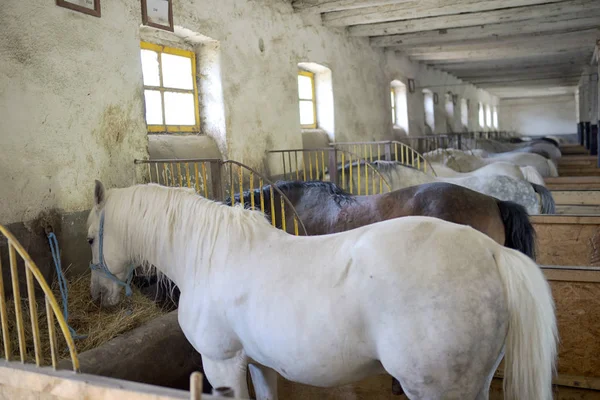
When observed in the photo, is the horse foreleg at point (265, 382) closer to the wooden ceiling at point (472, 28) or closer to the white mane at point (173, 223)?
the white mane at point (173, 223)

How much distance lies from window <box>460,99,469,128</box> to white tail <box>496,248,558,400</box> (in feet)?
48.3

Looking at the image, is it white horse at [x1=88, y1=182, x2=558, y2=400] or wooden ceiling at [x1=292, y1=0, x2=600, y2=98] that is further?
wooden ceiling at [x1=292, y1=0, x2=600, y2=98]

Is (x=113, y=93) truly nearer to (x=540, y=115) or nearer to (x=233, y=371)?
(x=233, y=371)

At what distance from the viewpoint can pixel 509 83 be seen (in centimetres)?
1767

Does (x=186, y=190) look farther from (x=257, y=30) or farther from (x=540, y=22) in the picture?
(x=540, y=22)

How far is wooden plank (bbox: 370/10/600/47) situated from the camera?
737cm

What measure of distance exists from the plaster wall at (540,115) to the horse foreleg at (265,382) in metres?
25.8

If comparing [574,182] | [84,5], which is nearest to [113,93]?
[84,5]

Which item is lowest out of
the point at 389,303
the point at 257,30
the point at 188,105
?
the point at 389,303

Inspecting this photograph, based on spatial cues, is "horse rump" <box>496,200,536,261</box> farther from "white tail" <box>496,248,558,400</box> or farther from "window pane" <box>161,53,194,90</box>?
"window pane" <box>161,53,194,90</box>

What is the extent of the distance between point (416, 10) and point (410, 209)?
414 cm

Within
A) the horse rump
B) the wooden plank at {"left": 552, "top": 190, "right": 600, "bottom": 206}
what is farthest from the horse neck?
the wooden plank at {"left": 552, "top": 190, "right": 600, "bottom": 206}

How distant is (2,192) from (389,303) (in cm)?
254

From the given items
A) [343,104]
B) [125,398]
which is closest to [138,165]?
[125,398]
